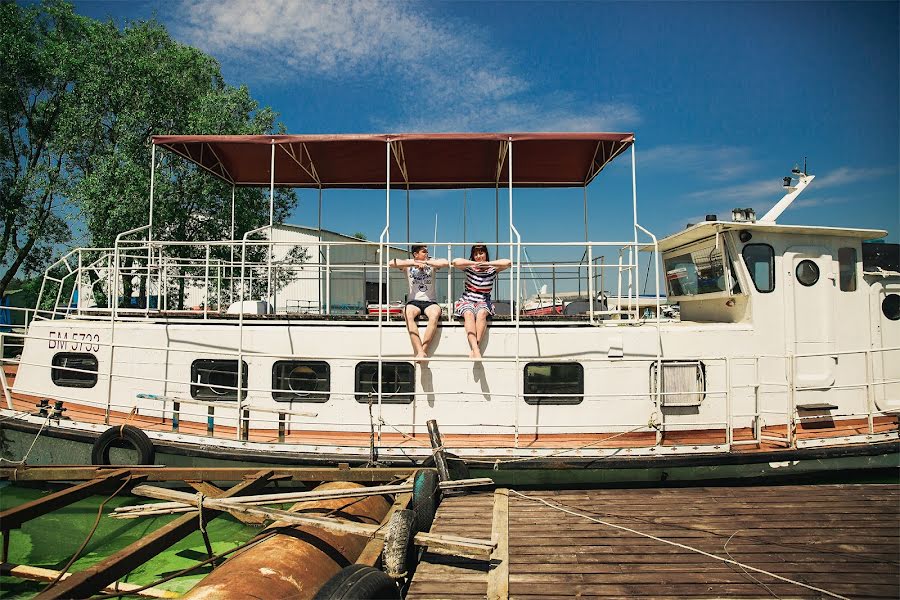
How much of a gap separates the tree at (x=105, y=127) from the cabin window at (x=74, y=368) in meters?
10.2

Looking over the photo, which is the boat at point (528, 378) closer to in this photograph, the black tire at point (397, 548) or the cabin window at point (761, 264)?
the cabin window at point (761, 264)

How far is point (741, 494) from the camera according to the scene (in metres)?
6.75

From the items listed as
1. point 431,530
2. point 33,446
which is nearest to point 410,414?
point 431,530

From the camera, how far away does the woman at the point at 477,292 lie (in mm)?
8070

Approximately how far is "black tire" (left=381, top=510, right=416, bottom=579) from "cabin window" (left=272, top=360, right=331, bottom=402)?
149 inches

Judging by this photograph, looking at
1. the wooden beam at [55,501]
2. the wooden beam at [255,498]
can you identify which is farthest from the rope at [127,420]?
the wooden beam at [255,498]

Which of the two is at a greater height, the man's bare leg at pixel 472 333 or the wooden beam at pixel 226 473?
the man's bare leg at pixel 472 333

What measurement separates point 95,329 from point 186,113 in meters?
15.3

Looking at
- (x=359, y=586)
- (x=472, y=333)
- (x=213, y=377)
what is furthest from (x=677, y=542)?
(x=213, y=377)

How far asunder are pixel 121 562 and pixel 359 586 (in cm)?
199

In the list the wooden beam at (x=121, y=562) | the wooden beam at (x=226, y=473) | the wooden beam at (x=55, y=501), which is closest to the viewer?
the wooden beam at (x=121, y=562)

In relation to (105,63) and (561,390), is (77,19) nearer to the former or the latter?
(105,63)

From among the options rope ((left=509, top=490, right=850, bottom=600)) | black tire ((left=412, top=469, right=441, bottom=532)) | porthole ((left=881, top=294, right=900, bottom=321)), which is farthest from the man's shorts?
porthole ((left=881, top=294, right=900, bottom=321))

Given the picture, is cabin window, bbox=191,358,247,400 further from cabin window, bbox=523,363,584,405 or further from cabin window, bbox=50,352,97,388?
cabin window, bbox=523,363,584,405
